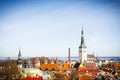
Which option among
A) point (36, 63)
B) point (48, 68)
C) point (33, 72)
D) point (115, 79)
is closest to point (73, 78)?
point (115, 79)

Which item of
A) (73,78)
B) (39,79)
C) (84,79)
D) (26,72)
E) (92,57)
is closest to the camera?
(39,79)

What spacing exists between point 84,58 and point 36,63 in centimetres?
251

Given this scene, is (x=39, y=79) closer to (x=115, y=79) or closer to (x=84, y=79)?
(x=84, y=79)

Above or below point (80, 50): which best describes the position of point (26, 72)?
below

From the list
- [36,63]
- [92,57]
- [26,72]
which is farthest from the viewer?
[92,57]

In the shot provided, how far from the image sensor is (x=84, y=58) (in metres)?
12.8

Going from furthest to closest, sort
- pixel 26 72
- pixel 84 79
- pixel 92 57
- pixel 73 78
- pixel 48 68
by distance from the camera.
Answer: pixel 92 57
pixel 48 68
pixel 26 72
pixel 73 78
pixel 84 79

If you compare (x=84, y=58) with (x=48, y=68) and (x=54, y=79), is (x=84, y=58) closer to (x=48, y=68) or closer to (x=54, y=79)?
(x=48, y=68)

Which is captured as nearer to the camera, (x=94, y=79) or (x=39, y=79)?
(x=39, y=79)

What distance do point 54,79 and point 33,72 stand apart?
2188mm

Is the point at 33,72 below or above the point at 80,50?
below

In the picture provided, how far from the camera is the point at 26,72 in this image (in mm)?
8906

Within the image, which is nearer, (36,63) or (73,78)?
(73,78)

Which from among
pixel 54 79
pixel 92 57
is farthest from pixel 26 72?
pixel 92 57
